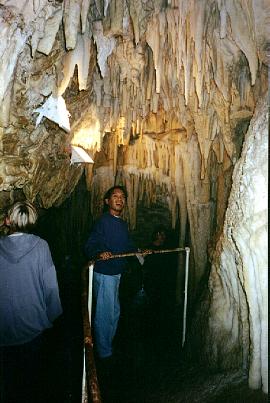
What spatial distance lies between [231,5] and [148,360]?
4.04 metres

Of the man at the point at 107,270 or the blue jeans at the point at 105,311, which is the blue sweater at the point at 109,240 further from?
the blue jeans at the point at 105,311

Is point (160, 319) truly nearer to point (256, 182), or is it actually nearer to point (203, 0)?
point (256, 182)

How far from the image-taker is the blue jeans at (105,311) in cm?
343

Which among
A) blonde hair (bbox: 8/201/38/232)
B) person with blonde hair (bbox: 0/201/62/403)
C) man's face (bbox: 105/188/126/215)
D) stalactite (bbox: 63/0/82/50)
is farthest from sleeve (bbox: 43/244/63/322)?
stalactite (bbox: 63/0/82/50)

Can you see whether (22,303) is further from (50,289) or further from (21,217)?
(21,217)

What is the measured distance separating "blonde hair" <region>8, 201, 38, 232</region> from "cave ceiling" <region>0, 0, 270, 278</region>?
1578 mm

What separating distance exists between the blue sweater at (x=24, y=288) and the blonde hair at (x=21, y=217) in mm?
68

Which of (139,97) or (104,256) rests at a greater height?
(139,97)

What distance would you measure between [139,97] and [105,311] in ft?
11.5

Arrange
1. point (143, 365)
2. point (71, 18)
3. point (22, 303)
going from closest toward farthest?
1. point (22, 303)
2. point (71, 18)
3. point (143, 365)

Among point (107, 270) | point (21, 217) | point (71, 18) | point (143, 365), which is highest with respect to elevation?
point (71, 18)

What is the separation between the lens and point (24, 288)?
6.68ft

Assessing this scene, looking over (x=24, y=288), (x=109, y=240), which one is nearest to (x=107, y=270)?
(x=109, y=240)

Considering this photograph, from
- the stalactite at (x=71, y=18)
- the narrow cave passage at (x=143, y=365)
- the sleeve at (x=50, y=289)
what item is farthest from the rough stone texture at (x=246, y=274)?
the stalactite at (x=71, y=18)
